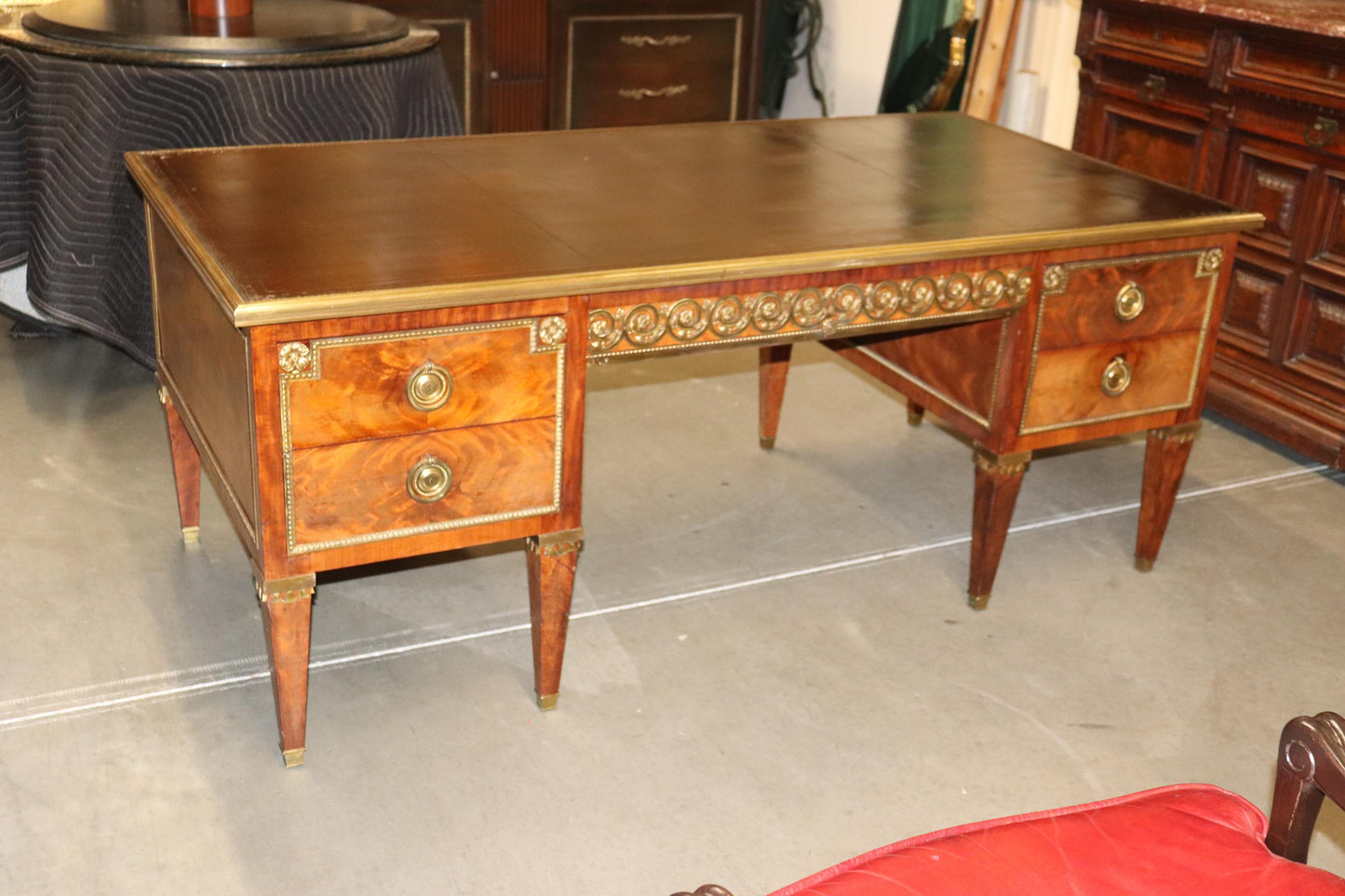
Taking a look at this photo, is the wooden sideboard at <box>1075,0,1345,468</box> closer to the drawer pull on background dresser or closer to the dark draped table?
the drawer pull on background dresser

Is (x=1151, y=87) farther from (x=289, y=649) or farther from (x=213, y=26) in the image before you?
Answer: (x=289, y=649)

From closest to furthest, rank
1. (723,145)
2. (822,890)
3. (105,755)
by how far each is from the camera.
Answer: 1. (822,890)
2. (105,755)
3. (723,145)

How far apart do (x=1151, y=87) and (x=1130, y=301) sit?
1.06 metres

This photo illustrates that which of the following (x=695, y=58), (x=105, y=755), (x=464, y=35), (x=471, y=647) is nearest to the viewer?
(x=105, y=755)

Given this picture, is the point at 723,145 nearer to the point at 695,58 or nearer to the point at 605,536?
the point at 605,536

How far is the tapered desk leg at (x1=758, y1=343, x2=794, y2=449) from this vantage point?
288 cm

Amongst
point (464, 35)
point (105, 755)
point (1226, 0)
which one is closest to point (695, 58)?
point (464, 35)

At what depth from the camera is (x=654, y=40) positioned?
478cm

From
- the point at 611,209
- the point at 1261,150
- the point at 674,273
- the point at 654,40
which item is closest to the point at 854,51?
the point at 654,40

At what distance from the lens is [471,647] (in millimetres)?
2227

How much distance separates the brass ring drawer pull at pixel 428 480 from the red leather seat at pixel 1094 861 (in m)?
0.75

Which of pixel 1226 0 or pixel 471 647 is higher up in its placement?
pixel 1226 0

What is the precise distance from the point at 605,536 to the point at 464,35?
246 cm

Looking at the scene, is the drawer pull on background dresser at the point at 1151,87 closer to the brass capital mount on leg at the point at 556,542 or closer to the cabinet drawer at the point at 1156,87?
the cabinet drawer at the point at 1156,87
